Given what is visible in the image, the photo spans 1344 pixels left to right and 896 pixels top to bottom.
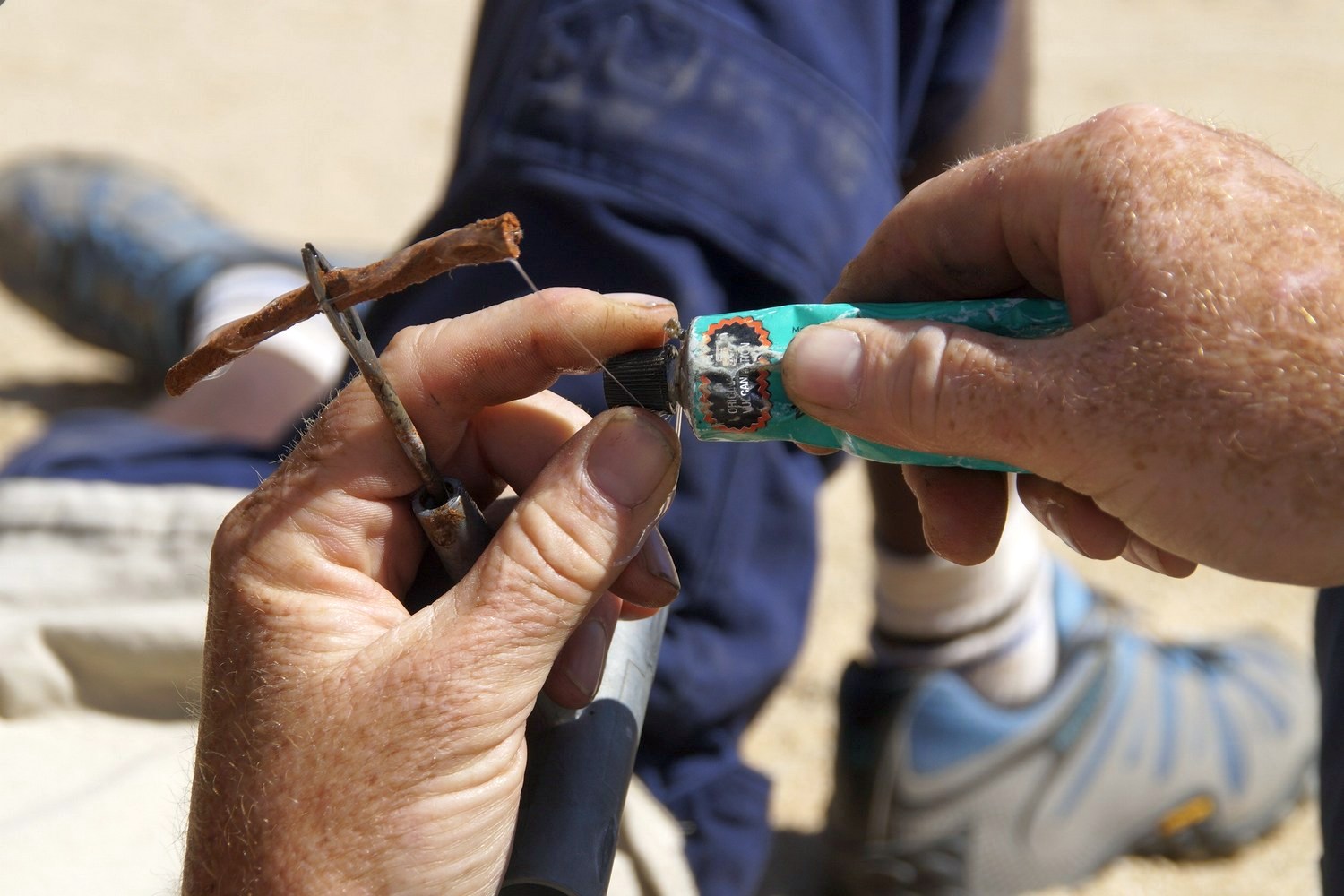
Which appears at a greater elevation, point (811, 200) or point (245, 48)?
point (811, 200)

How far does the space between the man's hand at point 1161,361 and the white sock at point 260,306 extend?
1644 mm

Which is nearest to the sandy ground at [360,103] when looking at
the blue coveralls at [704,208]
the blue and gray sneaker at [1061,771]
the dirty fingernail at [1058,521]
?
the blue and gray sneaker at [1061,771]

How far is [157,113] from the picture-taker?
4.13 meters

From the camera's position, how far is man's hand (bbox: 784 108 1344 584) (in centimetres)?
79

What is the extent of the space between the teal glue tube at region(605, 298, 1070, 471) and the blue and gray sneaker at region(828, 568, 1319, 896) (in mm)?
946

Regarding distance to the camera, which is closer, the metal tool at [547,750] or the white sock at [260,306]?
the metal tool at [547,750]

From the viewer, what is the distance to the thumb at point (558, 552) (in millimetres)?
881

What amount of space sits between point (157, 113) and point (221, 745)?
382cm

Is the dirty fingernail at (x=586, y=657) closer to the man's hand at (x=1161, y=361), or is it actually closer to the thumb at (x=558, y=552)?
the thumb at (x=558, y=552)

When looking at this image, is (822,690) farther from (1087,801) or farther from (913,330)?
(913,330)

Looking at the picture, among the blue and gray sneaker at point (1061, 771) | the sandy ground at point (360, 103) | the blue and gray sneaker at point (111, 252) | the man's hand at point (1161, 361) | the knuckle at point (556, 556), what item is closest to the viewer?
the man's hand at point (1161, 361)

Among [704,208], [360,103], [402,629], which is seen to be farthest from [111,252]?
[402,629]

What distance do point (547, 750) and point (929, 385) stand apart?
468 mm

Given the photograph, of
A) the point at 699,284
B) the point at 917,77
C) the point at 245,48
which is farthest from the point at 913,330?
the point at 245,48
